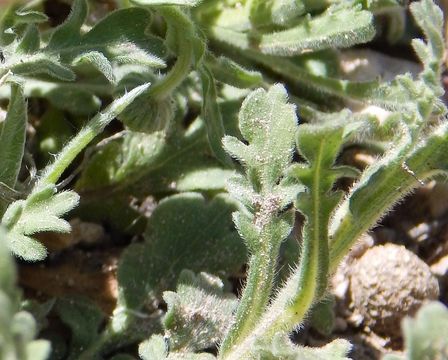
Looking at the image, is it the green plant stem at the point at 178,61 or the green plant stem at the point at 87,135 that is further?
the green plant stem at the point at 178,61

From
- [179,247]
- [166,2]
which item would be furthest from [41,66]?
[179,247]

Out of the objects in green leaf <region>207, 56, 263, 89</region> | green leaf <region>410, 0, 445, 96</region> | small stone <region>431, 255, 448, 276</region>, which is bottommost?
small stone <region>431, 255, 448, 276</region>

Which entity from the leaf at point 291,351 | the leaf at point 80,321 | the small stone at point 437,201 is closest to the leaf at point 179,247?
the leaf at point 80,321

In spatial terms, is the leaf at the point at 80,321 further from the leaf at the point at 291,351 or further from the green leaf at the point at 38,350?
the green leaf at the point at 38,350

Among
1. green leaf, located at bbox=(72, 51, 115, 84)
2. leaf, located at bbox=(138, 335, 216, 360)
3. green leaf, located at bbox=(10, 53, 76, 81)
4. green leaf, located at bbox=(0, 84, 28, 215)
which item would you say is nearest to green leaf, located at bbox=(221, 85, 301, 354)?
leaf, located at bbox=(138, 335, 216, 360)

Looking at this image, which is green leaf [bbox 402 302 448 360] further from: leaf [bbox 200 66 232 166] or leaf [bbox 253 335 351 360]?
leaf [bbox 200 66 232 166]

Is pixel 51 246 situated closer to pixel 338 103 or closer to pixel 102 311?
pixel 102 311

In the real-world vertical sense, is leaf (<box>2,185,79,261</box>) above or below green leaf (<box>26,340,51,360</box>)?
below

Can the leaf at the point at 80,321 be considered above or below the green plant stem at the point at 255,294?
below
